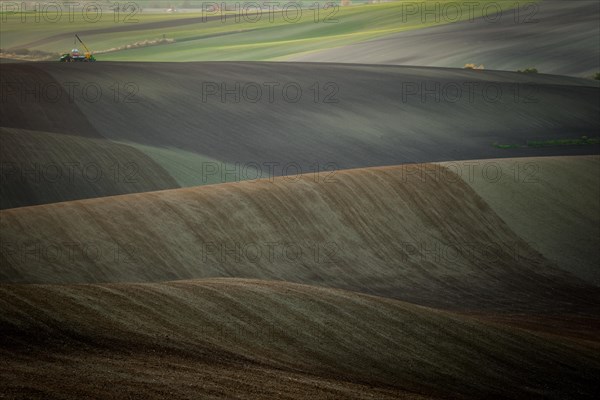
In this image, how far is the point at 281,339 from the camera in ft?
55.2

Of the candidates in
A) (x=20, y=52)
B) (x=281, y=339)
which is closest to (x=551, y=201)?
(x=281, y=339)

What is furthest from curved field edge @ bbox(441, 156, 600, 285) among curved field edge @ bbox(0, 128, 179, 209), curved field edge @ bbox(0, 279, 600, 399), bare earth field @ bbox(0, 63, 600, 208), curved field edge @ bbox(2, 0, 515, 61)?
curved field edge @ bbox(2, 0, 515, 61)

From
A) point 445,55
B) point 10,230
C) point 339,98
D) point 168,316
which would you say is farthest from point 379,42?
point 168,316

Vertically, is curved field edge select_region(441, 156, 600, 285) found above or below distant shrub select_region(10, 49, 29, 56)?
below

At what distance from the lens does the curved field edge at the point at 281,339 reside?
46.1 feet

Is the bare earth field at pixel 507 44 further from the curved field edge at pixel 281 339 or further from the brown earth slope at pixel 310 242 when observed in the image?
the curved field edge at pixel 281 339

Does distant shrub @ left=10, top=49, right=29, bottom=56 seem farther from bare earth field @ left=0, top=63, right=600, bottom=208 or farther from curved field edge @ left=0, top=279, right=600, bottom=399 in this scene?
curved field edge @ left=0, top=279, right=600, bottom=399

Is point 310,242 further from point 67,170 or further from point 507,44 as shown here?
point 507,44

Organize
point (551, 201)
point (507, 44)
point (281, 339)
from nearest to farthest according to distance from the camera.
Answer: point (281, 339) < point (551, 201) < point (507, 44)

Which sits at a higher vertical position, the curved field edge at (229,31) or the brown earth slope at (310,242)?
the curved field edge at (229,31)

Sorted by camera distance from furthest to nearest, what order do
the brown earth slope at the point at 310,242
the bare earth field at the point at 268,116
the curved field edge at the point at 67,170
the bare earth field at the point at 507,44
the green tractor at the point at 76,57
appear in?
the bare earth field at the point at 507,44, the green tractor at the point at 76,57, the bare earth field at the point at 268,116, the curved field edge at the point at 67,170, the brown earth slope at the point at 310,242

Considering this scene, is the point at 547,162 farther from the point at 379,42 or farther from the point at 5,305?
the point at 379,42

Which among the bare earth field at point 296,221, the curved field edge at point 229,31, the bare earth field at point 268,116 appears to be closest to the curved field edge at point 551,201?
the bare earth field at point 296,221

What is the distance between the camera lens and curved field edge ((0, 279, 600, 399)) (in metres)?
14.0
